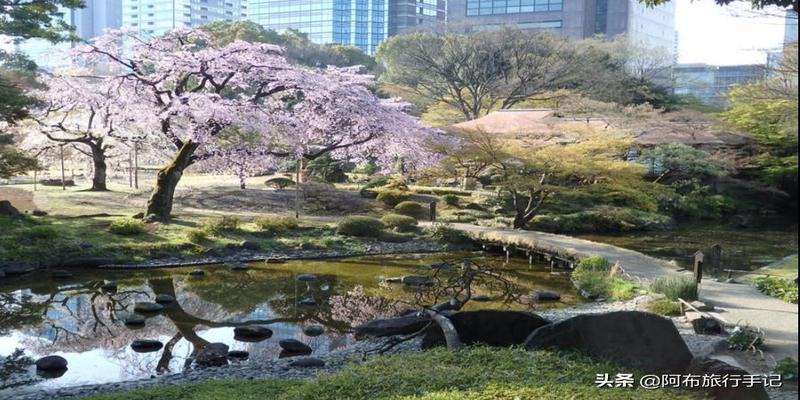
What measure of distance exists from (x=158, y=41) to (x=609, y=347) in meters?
15.1

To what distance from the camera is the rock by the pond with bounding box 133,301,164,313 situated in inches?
415

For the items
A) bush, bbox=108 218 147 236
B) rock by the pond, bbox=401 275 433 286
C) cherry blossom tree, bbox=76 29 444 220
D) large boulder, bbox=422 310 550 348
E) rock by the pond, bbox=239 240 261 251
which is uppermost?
cherry blossom tree, bbox=76 29 444 220

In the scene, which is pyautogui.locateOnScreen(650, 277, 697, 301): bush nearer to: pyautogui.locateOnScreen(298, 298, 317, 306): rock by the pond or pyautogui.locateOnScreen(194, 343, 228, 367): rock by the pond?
pyautogui.locateOnScreen(298, 298, 317, 306): rock by the pond

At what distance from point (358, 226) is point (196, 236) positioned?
4117mm

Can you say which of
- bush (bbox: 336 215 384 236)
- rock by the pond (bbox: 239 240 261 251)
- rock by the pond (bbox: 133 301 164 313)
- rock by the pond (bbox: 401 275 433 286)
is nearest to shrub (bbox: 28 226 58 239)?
rock by the pond (bbox: 239 240 261 251)

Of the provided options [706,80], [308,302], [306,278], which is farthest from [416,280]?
[706,80]

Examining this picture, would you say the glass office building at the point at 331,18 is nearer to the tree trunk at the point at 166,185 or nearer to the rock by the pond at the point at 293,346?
the tree trunk at the point at 166,185

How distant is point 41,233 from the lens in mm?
14133

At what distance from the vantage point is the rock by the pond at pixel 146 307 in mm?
10547

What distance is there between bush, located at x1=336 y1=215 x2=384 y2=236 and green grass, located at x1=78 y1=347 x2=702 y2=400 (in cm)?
1200

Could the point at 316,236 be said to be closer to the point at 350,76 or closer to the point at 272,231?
the point at 272,231

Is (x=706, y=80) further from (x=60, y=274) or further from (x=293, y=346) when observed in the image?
(x=293, y=346)

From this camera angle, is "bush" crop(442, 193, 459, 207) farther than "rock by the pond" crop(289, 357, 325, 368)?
Yes

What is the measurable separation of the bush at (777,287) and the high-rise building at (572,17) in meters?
38.8
